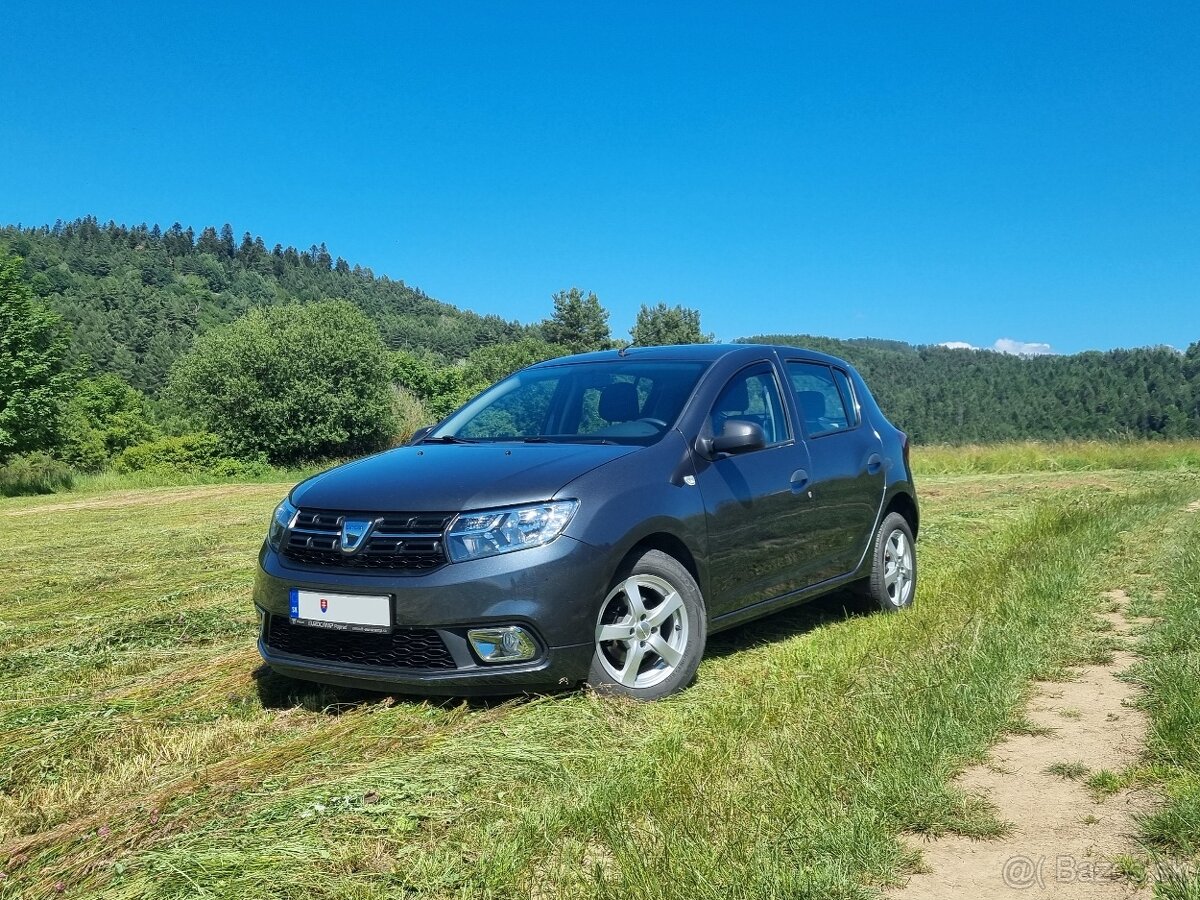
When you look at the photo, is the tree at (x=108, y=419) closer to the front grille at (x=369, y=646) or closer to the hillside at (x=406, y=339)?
the hillside at (x=406, y=339)

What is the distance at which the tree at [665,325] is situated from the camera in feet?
324

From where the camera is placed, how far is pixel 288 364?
58250 mm

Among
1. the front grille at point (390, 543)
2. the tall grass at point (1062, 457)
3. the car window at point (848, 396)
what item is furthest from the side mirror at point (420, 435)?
the tall grass at point (1062, 457)

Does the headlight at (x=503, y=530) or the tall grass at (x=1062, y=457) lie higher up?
the headlight at (x=503, y=530)

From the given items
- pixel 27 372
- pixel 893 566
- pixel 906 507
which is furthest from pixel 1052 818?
pixel 27 372

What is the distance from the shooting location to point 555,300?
98.7 metres

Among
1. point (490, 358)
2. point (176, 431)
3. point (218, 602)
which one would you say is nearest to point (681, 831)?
point (218, 602)

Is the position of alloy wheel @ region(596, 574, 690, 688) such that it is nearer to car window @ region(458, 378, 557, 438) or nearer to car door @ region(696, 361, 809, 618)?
car door @ region(696, 361, 809, 618)

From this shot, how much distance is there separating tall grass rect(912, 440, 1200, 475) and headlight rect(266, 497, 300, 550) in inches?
964

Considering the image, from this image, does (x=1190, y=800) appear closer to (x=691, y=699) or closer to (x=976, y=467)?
(x=691, y=699)

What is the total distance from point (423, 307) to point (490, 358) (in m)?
53.3

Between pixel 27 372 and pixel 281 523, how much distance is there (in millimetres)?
34482

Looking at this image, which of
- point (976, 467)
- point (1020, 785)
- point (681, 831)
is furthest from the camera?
point (976, 467)

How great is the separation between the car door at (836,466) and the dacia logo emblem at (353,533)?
2.65 metres
